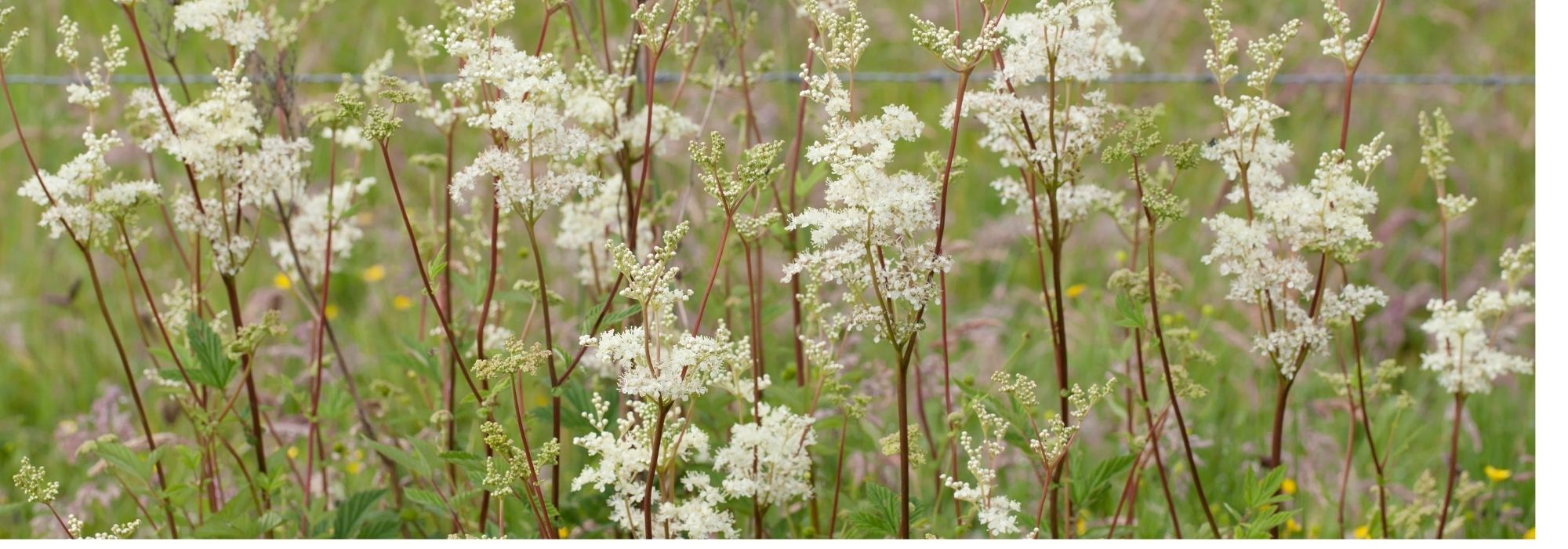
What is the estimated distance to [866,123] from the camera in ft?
7.09

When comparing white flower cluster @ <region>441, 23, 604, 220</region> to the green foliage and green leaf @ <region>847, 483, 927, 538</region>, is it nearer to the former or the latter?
green leaf @ <region>847, 483, 927, 538</region>

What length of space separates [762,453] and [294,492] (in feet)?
4.93

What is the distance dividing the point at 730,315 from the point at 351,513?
3.64ft

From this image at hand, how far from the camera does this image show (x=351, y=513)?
2.87 metres

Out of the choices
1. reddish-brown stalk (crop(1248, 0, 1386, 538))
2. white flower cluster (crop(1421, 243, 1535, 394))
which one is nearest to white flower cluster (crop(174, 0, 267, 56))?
reddish-brown stalk (crop(1248, 0, 1386, 538))

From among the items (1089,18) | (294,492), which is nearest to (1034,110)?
(1089,18)

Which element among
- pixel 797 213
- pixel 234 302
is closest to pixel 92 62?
pixel 234 302

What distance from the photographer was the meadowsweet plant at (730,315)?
89.7 inches

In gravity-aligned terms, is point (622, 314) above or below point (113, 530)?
above

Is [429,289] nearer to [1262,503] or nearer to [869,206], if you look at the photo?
[869,206]

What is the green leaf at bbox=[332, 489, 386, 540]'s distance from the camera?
286 centimetres

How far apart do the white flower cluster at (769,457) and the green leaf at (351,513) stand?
0.86 metres

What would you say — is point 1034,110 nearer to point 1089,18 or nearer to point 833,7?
point 1089,18

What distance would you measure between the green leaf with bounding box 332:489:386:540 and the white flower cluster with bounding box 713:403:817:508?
0.86 m
